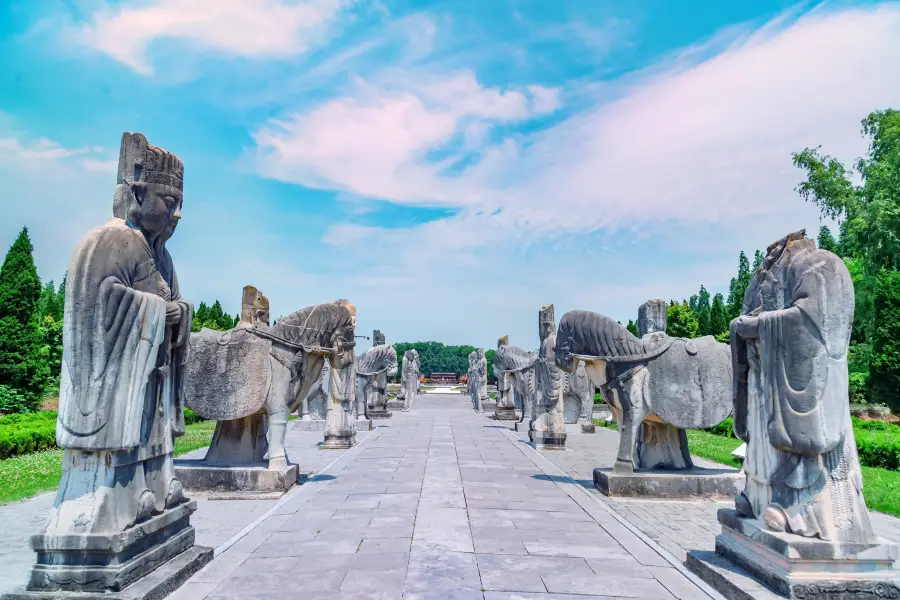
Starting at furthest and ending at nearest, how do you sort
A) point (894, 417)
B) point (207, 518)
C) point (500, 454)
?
point (894, 417)
point (500, 454)
point (207, 518)

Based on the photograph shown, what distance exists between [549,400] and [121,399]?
1032 cm

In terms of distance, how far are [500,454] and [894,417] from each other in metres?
19.9

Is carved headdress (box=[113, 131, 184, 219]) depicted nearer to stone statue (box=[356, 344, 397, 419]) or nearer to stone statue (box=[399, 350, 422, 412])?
stone statue (box=[356, 344, 397, 419])

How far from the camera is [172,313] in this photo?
476 cm

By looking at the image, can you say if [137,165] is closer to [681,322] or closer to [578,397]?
[578,397]

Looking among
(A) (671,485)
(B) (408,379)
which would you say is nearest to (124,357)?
(A) (671,485)

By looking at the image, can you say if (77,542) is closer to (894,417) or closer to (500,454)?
(500,454)

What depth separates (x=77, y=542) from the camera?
3.91 metres

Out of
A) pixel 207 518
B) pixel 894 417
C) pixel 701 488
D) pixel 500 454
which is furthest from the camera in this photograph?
pixel 894 417

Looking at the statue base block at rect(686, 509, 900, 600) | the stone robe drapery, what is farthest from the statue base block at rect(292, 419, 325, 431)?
the statue base block at rect(686, 509, 900, 600)

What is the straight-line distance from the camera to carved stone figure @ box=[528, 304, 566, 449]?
13.2m

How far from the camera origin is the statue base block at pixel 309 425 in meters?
17.4

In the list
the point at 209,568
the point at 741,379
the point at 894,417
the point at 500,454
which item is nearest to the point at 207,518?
the point at 209,568

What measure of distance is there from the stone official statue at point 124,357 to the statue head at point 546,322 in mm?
10200
